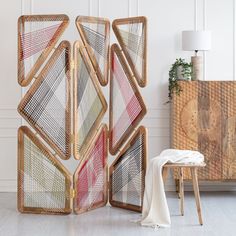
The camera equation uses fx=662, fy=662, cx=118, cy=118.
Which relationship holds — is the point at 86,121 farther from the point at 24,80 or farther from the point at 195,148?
the point at 195,148

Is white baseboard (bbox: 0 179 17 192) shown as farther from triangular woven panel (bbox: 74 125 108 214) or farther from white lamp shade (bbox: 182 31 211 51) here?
white lamp shade (bbox: 182 31 211 51)

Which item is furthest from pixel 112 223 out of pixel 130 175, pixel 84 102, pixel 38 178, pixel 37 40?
pixel 37 40

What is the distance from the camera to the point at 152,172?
16.8 ft

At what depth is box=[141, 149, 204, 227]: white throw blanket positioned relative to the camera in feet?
16.6

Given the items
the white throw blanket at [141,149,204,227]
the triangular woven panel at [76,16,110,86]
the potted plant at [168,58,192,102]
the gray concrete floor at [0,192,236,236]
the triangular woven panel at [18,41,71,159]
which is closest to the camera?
the gray concrete floor at [0,192,236,236]

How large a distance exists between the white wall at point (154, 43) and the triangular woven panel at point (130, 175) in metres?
1.05

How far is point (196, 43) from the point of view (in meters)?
6.38

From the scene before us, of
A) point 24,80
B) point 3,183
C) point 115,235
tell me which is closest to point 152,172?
point 115,235

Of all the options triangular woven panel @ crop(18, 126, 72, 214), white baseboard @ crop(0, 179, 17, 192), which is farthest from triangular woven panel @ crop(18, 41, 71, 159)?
white baseboard @ crop(0, 179, 17, 192)

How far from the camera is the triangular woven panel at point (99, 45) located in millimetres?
Result: 5664

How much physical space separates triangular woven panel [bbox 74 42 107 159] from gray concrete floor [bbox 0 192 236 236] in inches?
22.4

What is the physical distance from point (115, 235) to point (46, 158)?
46.2 inches

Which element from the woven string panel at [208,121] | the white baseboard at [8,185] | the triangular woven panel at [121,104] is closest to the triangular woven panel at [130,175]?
the triangular woven panel at [121,104]

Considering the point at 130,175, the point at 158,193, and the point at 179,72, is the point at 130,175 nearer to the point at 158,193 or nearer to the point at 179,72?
the point at 158,193
